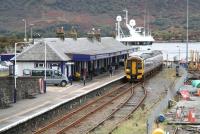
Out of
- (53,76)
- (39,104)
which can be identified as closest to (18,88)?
(39,104)

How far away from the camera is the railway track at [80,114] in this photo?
26788 mm

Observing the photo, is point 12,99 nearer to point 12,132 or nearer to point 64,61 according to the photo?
point 12,132

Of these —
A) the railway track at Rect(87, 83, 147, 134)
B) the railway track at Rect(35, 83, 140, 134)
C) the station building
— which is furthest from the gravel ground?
the station building

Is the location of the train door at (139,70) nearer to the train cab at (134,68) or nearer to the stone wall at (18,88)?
the train cab at (134,68)

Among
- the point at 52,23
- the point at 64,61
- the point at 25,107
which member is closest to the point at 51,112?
the point at 25,107

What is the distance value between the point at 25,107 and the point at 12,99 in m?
2.20

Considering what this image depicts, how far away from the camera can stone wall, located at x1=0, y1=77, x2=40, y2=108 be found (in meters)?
32.2

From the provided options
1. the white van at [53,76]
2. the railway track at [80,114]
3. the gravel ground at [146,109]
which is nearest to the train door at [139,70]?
the gravel ground at [146,109]

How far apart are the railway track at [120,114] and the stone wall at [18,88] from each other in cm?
621

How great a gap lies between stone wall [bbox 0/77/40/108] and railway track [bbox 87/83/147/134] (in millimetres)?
6207

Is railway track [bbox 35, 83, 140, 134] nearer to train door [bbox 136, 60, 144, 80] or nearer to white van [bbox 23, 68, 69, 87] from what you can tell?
white van [bbox 23, 68, 69, 87]

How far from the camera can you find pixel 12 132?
80.1 ft

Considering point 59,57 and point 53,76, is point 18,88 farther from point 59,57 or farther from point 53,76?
point 59,57

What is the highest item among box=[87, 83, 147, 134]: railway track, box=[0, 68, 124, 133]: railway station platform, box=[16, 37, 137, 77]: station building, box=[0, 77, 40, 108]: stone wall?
box=[16, 37, 137, 77]: station building
